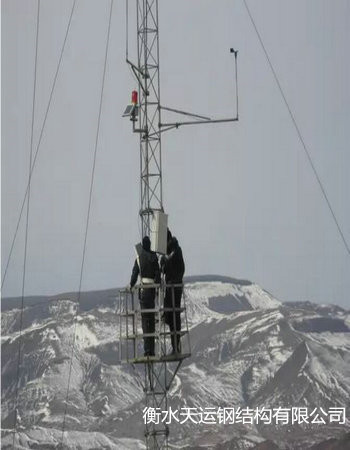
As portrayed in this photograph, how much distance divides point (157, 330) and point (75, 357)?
209 ft

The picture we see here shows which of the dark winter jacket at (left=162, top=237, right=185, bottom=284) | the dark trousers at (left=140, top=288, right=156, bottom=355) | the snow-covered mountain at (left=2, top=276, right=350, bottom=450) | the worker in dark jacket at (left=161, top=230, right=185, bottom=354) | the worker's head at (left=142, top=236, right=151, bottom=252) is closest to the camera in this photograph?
the dark trousers at (left=140, top=288, right=156, bottom=355)

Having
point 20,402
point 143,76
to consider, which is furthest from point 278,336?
point 143,76

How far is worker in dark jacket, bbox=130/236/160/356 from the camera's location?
26953 millimetres

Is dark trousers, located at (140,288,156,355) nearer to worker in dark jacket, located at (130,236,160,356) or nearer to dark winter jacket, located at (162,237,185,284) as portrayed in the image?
worker in dark jacket, located at (130,236,160,356)

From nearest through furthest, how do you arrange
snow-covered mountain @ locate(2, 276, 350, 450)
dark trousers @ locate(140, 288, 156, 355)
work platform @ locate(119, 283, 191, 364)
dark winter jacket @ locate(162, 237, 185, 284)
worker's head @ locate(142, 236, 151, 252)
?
work platform @ locate(119, 283, 191, 364) → dark trousers @ locate(140, 288, 156, 355) → worker's head @ locate(142, 236, 151, 252) → dark winter jacket @ locate(162, 237, 185, 284) → snow-covered mountain @ locate(2, 276, 350, 450)

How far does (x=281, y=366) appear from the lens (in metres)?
90.4

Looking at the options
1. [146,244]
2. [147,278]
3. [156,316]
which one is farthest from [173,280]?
[146,244]

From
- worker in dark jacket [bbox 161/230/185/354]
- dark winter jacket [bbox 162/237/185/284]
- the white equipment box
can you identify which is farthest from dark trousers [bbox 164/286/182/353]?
the white equipment box

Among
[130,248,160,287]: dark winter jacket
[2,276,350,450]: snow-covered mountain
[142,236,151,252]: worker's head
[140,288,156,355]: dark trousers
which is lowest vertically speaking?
[140,288,156,355]: dark trousers

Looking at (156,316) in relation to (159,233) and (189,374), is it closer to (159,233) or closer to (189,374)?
(159,233)

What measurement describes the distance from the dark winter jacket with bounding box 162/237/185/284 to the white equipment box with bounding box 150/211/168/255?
0.35 m

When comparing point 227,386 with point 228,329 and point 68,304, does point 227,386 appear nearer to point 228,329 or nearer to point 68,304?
point 228,329

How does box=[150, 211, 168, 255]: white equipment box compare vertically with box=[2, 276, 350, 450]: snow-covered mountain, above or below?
below

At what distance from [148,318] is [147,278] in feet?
2.80
